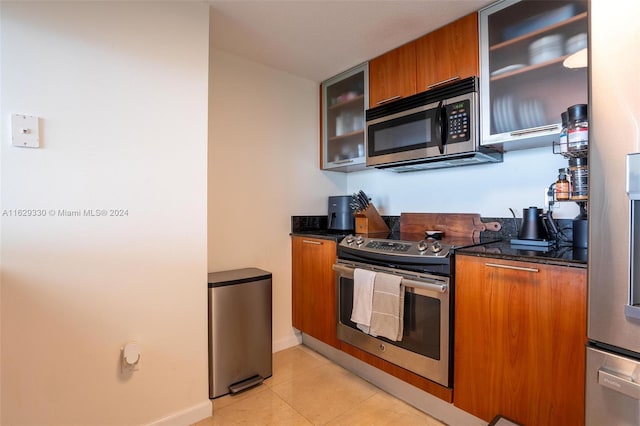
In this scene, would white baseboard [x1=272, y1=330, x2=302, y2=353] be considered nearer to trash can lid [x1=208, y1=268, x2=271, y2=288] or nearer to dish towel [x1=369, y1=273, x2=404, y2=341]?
trash can lid [x1=208, y1=268, x2=271, y2=288]

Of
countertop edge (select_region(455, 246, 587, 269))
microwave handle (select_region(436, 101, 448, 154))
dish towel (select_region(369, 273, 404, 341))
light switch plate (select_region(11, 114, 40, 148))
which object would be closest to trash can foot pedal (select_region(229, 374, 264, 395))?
dish towel (select_region(369, 273, 404, 341))

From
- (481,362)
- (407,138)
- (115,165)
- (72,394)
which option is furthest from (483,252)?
(72,394)

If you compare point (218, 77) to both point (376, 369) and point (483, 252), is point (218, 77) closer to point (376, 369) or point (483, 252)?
point (483, 252)

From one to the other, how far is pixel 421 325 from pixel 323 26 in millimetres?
1846

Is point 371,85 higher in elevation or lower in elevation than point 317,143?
higher

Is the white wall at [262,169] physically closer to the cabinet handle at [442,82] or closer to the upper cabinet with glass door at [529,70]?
the cabinet handle at [442,82]

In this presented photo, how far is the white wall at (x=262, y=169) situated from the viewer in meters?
2.23

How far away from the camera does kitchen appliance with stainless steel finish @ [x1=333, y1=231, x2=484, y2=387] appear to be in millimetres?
1549

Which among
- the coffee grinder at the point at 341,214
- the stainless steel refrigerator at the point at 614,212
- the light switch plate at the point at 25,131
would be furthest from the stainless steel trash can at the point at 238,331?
the stainless steel refrigerator at the point at 614,212

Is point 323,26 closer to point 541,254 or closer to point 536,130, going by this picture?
point 536,130

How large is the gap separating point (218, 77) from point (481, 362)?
7.79 ft

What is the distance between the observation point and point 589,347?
92 centimetres

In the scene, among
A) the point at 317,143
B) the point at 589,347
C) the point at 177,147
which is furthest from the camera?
the point at 317,143

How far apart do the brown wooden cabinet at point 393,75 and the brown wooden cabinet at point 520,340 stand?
1.21 metres
